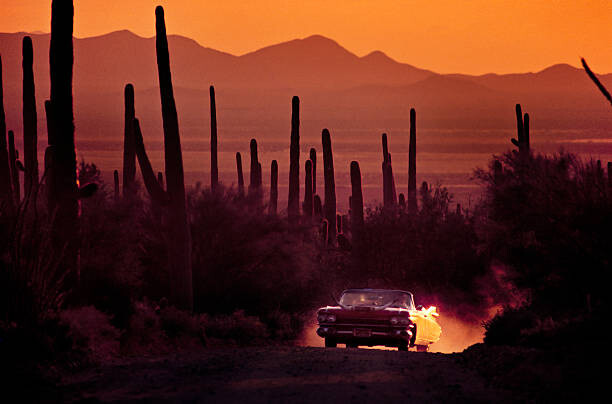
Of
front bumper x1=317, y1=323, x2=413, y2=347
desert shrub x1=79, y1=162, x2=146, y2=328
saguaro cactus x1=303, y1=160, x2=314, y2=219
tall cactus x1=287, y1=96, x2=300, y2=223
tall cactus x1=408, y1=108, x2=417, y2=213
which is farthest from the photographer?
tall cactus x1=408, y1=108, x2=417, y2=213

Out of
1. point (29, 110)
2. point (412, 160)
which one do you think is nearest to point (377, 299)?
point (29, 110)

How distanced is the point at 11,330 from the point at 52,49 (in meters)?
9.02

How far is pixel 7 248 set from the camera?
20.5 m

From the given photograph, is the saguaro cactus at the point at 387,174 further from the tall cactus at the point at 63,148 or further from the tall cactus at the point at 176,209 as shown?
the tall cactus at the point at 63,148

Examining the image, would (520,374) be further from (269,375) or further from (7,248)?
(7,248)

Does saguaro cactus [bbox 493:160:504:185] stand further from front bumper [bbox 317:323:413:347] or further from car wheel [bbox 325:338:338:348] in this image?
car wheel [bbox 325:338:338:348]

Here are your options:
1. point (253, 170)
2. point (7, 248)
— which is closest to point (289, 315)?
point (7, 248)

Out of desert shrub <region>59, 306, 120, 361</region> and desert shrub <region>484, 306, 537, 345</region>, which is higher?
desert shrub <region>59, 306, 120, 361</region>

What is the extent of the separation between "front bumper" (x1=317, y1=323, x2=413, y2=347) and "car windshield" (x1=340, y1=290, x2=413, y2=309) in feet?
3.28

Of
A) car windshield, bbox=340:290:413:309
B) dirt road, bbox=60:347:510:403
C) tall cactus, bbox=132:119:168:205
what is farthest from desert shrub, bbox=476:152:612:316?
tall cactus, bbox=132:119:168:205

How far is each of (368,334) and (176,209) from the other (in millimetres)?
7207

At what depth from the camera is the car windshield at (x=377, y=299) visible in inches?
1058

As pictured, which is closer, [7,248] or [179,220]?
[7,248]

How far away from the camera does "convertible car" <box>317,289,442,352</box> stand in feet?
84.6
